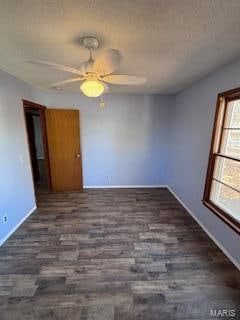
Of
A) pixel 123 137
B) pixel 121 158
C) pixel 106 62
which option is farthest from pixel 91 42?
pixel 121 158

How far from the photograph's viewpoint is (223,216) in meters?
2.20

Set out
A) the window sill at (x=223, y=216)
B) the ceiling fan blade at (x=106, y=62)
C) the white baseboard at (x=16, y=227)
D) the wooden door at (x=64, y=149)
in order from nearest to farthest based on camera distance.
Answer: the ceiling fan blade at (x=106, y=62) → the window sill at (x=223, y=216) → the white baseboard at (x=16, y=227) → the wooden door at (x=64, y=149)

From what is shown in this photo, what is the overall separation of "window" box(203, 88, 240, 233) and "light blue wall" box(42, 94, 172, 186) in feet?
6.09

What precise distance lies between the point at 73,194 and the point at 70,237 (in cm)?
161

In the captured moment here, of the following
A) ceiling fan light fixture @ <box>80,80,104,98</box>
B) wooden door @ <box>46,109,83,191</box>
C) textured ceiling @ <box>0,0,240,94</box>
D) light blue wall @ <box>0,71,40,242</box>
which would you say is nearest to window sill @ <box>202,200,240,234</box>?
textured ceiling @ <box>0,0,240,94</box>

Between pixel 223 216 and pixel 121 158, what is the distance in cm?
259

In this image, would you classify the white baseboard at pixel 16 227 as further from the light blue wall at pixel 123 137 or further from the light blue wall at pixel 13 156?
the light blue wall at pixel 123 137

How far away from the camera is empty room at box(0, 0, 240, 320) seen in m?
1.36

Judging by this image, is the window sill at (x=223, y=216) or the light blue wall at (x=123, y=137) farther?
the light blue wall at (x=123, y=137)

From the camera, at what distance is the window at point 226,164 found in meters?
2.10

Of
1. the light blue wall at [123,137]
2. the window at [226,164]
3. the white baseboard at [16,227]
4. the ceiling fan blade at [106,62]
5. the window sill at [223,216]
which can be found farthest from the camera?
the light blue wall at [123,137]

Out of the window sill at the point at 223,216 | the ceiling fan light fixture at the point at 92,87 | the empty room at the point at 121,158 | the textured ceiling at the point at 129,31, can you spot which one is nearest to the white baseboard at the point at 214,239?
the empty room at the point at 121,158

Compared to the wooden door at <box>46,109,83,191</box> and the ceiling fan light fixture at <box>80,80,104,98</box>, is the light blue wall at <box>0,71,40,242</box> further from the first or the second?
the ceiling fan light fixture at <box>80,80,104,98</box>

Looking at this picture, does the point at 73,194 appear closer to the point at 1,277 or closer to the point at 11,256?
the point at 11,256
